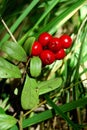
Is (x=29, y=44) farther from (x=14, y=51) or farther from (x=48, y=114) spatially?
(x=48, y=114)

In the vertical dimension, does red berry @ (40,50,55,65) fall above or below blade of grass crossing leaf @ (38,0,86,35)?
above

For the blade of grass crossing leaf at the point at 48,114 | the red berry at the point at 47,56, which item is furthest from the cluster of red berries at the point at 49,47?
the blade of grass crossing leaf at the point at 48,114

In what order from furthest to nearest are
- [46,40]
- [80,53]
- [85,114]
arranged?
[85,114] → [80,53] → [46,40]

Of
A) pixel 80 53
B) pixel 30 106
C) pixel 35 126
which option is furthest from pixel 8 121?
pixel 80 53

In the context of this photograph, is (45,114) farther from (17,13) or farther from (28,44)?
(17,13)

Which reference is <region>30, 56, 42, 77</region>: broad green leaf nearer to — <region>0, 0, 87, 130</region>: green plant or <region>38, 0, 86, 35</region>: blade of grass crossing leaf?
<region>0, 0, 87, 130</region>: green plant

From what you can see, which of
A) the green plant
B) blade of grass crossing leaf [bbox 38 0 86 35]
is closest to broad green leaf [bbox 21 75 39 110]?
the green plant
